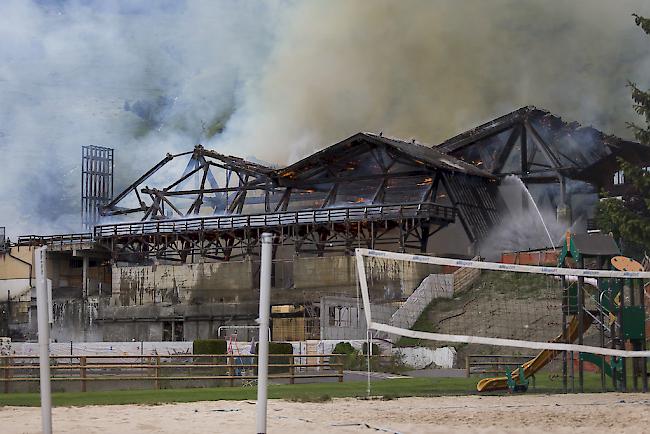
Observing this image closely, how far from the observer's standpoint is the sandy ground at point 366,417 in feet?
50.7

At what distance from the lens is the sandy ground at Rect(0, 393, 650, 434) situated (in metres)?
15.5

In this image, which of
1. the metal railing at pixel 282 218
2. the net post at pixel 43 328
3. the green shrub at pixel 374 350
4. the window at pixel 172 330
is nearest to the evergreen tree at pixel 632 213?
the green shrub at pixel 374 350

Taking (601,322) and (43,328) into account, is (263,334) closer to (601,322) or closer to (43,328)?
(43,328)

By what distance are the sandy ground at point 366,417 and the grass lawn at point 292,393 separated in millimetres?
1462

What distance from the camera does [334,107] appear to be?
3046 inches

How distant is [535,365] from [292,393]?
5460 millimetres

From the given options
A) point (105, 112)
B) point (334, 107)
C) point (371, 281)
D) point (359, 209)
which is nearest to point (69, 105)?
point (105, 112)

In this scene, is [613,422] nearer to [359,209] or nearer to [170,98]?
[359,209]

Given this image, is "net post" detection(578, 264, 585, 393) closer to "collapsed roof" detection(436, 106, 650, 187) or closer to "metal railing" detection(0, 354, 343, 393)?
"metal railing" detection(0, 354, 343, 393)

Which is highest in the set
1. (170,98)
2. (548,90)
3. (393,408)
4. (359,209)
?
(170,98)

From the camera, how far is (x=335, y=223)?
60.3m

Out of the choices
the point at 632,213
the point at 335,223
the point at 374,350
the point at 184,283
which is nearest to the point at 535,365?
the point at 374,350

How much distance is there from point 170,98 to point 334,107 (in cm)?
3082

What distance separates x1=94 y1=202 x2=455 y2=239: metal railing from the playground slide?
32884 mm
